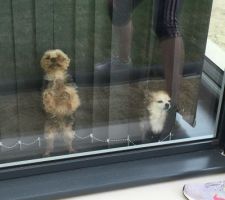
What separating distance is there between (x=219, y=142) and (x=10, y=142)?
65 centimetres

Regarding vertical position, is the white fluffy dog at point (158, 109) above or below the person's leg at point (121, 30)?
below

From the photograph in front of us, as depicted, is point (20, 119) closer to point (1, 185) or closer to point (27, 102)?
point (27, 102)

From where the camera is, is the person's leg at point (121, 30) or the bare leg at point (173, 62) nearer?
the person's leg at point (121, 30)

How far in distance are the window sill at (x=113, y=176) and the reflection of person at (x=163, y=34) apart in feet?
0.65

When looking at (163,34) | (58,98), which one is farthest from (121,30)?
(58,98)

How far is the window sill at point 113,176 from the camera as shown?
1392mm

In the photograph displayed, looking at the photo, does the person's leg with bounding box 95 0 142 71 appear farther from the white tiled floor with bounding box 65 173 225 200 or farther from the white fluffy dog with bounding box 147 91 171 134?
the white tiled floor with bounding box 65 173 225 200

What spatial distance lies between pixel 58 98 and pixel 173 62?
0.37m

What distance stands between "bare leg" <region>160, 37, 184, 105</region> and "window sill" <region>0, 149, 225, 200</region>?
195 mm

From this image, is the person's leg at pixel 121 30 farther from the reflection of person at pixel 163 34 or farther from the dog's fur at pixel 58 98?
the dog's fur at pixel 58 98

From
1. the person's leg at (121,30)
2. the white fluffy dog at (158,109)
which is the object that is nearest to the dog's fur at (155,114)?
the white fluffy dog at (158,109)

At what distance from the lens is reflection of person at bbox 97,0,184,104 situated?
1.40 metres

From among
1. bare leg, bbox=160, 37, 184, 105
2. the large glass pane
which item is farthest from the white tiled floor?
bare leg, bbox=160, 37, 184, 105

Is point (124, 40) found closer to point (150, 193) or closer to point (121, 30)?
point (121, 30)
